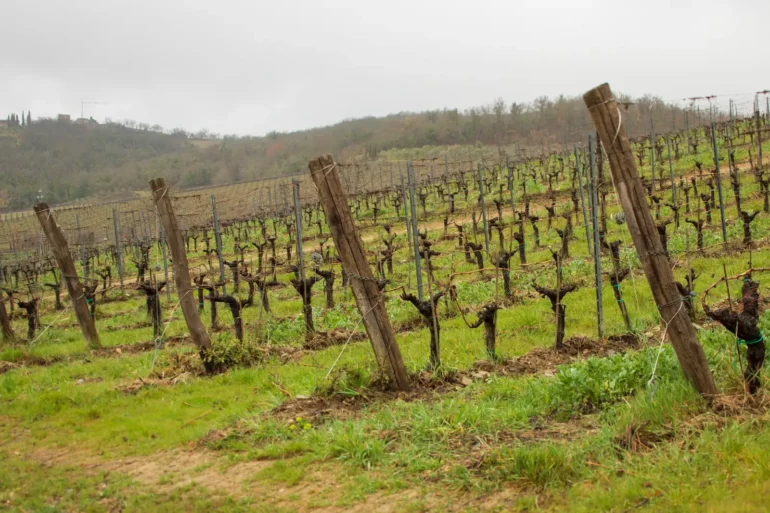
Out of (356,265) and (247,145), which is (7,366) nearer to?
(356,265)

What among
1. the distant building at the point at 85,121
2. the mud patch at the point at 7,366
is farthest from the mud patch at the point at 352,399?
the distant building at the point at 85,121

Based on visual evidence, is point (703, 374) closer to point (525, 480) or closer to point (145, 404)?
point (525, 480)

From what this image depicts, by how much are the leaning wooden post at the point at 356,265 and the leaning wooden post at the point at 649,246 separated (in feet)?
9.47

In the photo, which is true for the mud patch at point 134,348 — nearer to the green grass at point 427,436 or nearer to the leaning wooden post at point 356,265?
the green grass at point 427,436

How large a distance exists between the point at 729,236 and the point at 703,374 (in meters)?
14.1

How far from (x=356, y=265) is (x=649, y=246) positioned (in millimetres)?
3109

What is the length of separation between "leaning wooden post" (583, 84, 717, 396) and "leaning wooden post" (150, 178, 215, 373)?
673 centimetres

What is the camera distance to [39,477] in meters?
6.09

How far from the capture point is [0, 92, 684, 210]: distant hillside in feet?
293

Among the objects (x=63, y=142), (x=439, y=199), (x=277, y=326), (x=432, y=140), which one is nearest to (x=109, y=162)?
(x=63, y=142)

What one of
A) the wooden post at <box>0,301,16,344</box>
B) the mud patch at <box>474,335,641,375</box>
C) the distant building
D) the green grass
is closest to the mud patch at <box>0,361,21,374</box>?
the green grass

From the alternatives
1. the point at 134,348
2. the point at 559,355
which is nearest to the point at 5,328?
the point at 134,348

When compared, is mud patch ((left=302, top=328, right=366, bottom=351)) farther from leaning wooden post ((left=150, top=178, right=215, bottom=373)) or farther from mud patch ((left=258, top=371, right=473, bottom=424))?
mud patch ((left=258, top=371, right=473, bottom=424))

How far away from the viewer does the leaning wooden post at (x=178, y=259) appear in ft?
31.8
